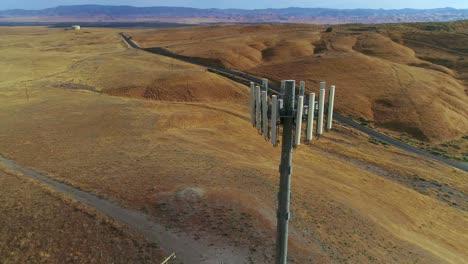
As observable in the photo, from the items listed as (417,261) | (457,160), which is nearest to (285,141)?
(417,261)

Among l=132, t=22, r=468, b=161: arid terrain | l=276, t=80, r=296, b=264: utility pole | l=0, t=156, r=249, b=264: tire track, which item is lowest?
l=132, t=22, r=468, b=161: arid terrain

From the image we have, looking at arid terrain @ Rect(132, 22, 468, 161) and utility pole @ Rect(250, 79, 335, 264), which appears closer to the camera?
utility pole @ Rect(250, 79, 335, 264)

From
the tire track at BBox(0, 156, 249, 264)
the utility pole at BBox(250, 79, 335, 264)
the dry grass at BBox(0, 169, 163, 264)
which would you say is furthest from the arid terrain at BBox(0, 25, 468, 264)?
the utility pole at BBox(250, 79, 335, 264)

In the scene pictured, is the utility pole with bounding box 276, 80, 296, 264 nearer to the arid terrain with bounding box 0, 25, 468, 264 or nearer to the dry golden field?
the arid terrain with bounding box 0, 25, 468, 264

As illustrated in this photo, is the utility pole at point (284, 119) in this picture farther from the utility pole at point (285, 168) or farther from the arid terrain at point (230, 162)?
the arid terrain at point (230, 162)

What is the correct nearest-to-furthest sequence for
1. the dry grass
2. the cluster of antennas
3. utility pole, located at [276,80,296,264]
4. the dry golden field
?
the cluster of antennas → utility pole, located at [276,80,296,264] → the dry grass → the dry golden field

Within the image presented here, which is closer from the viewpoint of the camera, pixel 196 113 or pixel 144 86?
pixel 196 113

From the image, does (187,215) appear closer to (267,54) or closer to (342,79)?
(342,79)
